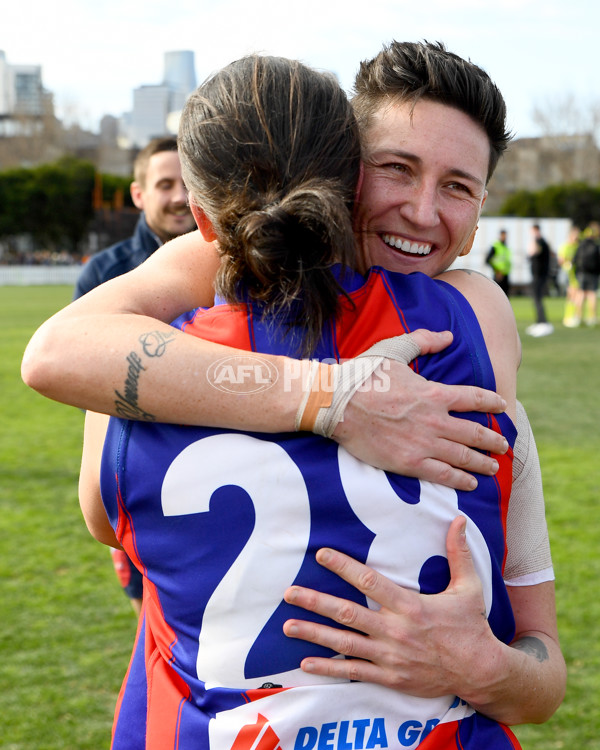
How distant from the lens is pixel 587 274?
56.6 ft

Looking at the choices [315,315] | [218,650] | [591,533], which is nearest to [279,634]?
[218,650]

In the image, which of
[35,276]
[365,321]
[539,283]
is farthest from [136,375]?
[35,276]

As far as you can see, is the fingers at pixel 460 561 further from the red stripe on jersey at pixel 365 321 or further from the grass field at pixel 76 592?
the grass field at pixel 76 592

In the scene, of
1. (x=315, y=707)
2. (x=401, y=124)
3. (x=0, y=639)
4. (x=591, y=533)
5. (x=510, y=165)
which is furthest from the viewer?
(x=510, y=165)

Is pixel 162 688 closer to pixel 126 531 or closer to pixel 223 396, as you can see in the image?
pixel 126 531

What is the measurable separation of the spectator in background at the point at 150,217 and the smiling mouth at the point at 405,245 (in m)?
2.19

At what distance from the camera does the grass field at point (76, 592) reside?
3471 millimetres

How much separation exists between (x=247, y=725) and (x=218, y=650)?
12cm

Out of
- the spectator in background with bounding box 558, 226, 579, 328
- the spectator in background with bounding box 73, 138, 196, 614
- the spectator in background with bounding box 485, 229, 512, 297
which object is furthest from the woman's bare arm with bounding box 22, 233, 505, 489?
the spectator in background with bounding box 485, 229, 512, 297

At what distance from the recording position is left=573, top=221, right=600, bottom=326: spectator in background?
1722 centimetres

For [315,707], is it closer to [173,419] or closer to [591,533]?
[173,419]

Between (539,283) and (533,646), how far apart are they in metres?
15.5

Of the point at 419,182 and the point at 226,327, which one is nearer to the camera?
the point at 226,327

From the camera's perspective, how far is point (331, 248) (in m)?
1.25
